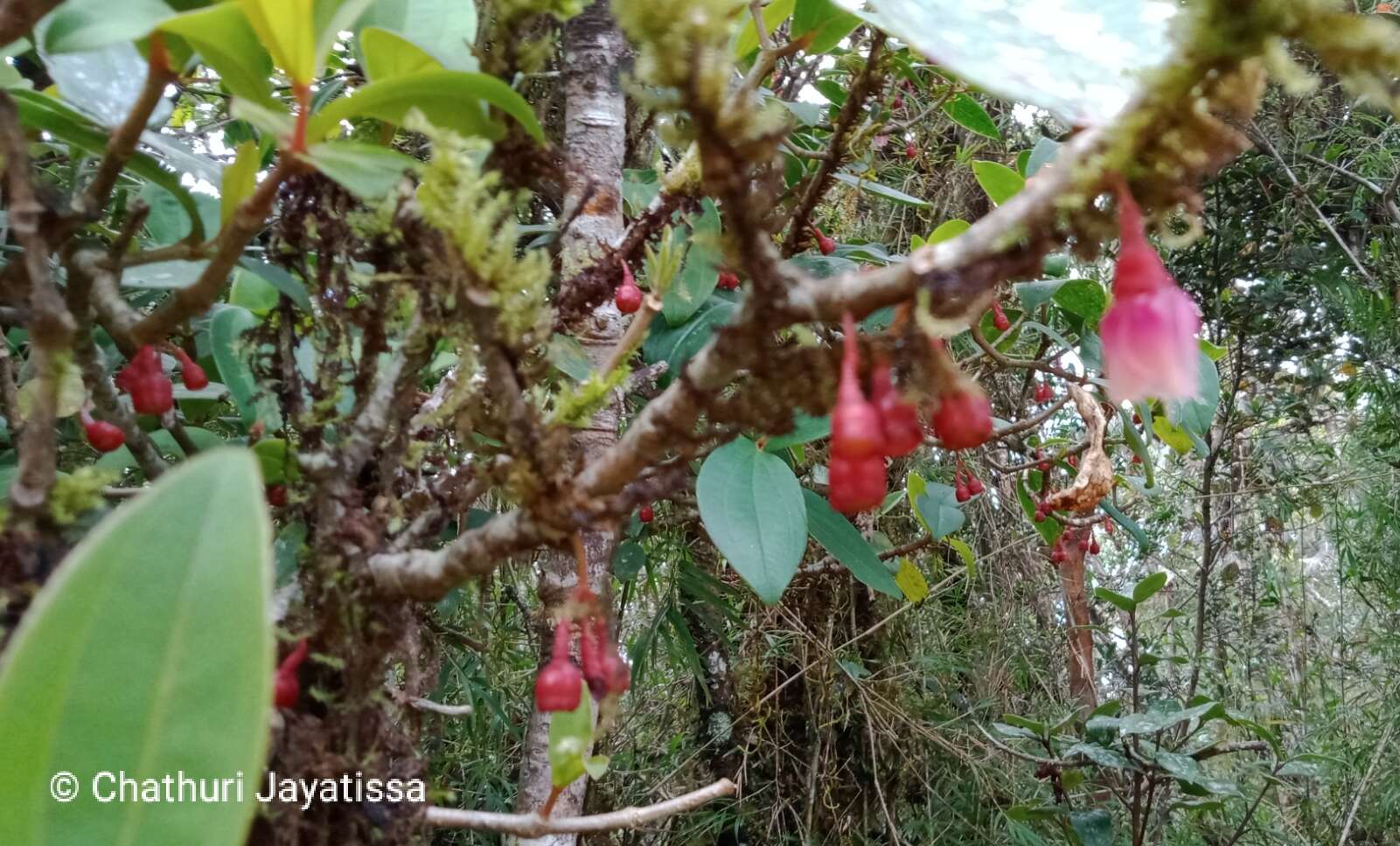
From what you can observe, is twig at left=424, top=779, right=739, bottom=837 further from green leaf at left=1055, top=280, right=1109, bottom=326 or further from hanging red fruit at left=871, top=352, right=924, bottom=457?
green leaf at left=1055, top=280, right=1109, bottom=326

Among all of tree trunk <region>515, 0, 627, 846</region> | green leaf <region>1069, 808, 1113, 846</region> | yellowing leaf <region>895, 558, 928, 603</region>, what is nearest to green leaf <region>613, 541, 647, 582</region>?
tree trunk <region>515, 0, 627, 846</region>

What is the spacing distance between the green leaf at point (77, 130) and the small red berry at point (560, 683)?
29cm

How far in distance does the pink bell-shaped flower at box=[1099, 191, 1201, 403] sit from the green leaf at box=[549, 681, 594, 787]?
0.28 m

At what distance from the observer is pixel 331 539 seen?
370mm

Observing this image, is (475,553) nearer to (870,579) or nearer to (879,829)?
(870,579)

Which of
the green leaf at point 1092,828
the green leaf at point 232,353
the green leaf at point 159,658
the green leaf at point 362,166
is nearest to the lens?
the green leaf at point 159,658

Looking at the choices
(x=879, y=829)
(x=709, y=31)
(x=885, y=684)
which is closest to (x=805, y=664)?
(x=885, y=684)

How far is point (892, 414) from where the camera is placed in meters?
Result: 0.29

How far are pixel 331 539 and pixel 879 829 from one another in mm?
1371

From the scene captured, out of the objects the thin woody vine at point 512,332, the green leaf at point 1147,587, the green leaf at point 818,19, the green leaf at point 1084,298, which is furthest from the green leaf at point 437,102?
the green leaf at point 1147,587

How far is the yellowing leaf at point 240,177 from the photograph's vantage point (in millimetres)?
413

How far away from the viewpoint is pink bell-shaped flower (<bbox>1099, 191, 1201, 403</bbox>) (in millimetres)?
294

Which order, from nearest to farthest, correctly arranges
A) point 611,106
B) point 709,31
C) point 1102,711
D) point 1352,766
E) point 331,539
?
point 709,31 < point 331,539 < point 611,106 < point 1102,711 < point 1352,766

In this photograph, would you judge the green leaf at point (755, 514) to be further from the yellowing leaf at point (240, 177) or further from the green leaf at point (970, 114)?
the green leaf at point (970, 114)
